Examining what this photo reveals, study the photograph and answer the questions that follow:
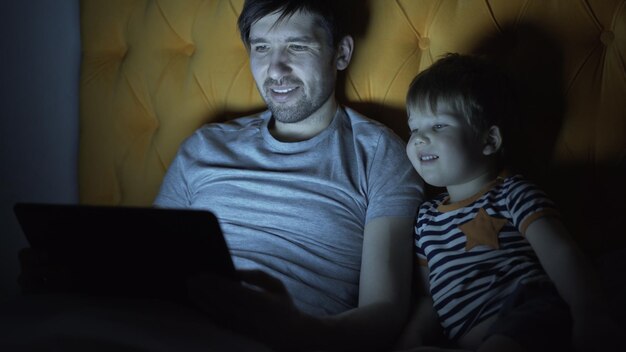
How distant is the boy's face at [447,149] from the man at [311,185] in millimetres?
91

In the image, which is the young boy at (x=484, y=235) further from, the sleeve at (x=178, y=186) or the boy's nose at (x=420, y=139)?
the sleeve at (x=178, y=186)

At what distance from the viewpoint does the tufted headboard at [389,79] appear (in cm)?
106

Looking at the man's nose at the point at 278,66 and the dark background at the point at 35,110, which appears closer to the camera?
the man's nose at the point at 278,66

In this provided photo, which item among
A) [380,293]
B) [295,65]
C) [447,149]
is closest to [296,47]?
[295,65]

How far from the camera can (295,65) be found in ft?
3.90

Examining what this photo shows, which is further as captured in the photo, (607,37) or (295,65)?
(295,65)

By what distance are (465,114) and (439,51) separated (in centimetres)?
26

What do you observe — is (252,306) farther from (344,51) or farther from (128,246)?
(344,51)

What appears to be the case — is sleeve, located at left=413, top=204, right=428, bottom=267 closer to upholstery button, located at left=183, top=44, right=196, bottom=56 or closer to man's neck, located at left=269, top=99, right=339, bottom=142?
man's neck, located at left=269, top=99, right=339, bottom=142

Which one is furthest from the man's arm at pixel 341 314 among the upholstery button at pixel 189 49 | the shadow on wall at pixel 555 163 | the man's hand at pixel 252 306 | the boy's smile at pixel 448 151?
the upholstery button at pixel 189 49

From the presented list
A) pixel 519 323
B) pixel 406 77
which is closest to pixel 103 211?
pixel 519 323

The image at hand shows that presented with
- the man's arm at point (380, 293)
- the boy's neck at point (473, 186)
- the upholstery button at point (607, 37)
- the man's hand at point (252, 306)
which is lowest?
the man's arm at point (380, 293)

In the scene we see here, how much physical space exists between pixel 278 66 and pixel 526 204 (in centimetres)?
57

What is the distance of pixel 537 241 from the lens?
2.72 ft
